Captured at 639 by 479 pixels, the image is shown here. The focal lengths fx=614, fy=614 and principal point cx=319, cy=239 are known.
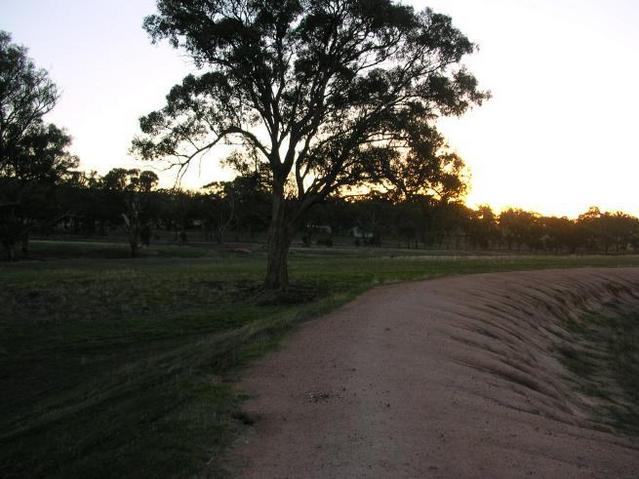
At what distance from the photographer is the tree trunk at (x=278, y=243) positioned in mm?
24750

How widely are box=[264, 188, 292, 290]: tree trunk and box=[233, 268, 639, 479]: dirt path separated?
27.5 feet

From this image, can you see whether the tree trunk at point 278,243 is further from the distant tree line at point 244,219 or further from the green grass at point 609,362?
the green grass at point 609,362

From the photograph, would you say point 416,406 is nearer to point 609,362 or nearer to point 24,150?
point 609,362

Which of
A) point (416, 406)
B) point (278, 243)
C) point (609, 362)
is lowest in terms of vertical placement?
point (609, 362)

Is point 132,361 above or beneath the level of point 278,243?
beneath

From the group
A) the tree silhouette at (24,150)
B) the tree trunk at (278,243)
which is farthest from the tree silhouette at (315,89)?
the tree silhouette at (24,150)

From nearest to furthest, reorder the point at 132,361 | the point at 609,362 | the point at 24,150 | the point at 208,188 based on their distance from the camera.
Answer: the point at 132,361 → the point at 609,362 → the point at 24,150 → the point at 208,188

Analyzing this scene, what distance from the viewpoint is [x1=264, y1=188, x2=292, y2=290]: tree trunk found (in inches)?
974

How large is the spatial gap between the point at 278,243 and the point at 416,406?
17.0 m

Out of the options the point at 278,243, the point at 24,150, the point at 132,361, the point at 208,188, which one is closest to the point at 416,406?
the point at 132,361

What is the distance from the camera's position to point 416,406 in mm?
8164

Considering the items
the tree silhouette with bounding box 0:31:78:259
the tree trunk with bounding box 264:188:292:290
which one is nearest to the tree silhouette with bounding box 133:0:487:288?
the tree trunk with bounding box 264:188:292:290

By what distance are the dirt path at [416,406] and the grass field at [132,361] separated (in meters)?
0.66

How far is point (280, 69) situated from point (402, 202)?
7015 millimetres
